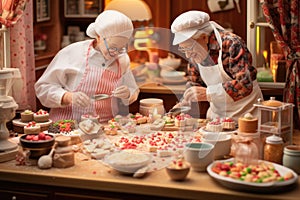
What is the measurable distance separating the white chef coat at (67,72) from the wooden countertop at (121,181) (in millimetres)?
738

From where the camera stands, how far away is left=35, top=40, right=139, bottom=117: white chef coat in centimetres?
376

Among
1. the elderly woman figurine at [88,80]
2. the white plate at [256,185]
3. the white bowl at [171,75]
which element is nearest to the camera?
the white plate at [256,185]

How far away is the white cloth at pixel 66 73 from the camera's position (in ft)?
12.3

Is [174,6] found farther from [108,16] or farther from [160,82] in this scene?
[108,16]

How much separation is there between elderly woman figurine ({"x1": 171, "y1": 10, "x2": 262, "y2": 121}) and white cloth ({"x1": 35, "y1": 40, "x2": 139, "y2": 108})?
50cm

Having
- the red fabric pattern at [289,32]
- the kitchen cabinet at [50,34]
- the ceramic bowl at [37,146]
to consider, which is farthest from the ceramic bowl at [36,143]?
the kitchen cabinet at [50,34]

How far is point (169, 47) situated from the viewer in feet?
11.6

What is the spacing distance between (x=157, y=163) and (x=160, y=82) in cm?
175

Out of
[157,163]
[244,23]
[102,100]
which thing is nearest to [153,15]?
[244,23]

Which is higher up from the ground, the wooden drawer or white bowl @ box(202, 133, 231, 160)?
white bowl @ box(202, 133, 231, 160)

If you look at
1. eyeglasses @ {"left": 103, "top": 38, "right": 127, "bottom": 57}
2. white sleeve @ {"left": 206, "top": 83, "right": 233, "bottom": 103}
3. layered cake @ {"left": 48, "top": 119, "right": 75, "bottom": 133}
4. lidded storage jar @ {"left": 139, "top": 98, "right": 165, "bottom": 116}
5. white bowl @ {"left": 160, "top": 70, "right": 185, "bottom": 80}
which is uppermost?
eyeglasses @ {"left": 103, "top": 38, "right": 127, "bottom": 57}

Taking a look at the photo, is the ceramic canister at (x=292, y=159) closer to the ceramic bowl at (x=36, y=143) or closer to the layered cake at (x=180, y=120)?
the layered cake at (x=180, y=120)

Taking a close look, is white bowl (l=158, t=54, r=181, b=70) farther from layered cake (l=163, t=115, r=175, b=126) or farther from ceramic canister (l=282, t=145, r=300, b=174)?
ceramic canister (l=282, t=145, r=300, b=174)

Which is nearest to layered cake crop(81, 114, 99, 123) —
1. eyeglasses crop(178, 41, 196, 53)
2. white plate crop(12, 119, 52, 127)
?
white plate crop(12, 119, 52, 127)
